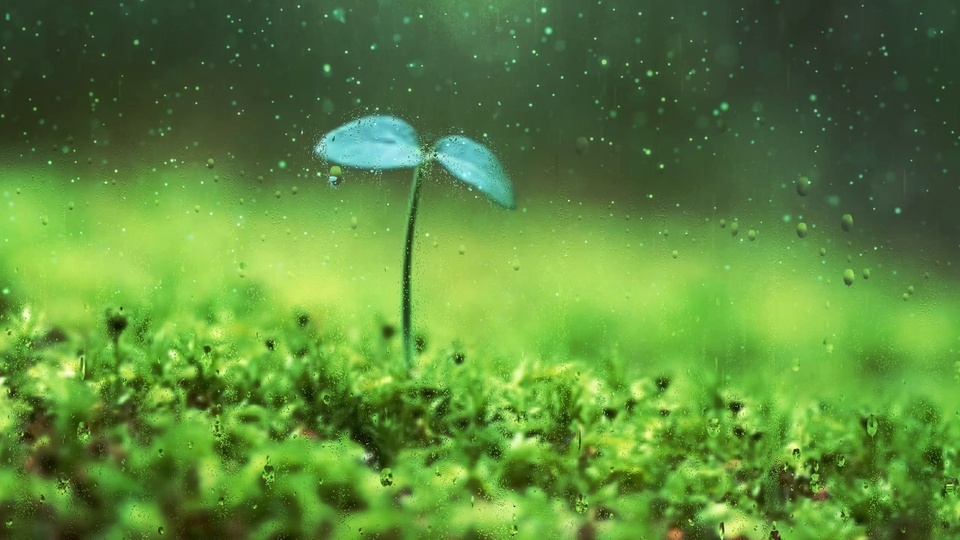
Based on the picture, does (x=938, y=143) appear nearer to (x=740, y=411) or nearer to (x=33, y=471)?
(x=740, y=411)

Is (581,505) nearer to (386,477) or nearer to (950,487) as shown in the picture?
(386,477)

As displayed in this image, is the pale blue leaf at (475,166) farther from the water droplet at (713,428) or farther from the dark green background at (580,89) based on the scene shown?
the water droplet at (713,428)

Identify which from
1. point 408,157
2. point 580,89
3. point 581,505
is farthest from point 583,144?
point 581,505

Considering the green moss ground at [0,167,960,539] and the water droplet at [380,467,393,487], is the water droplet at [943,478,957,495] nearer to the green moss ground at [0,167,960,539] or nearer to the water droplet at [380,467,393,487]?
the green moss ground at [0,167,960,539]

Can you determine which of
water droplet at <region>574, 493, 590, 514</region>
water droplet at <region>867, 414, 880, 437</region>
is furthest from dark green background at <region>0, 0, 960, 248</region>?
water droplet at <region>574, 493, 590, 514</region>

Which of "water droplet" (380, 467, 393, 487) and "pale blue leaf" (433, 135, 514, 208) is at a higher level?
"pale blue leaf" (433, 135, 514, 208)

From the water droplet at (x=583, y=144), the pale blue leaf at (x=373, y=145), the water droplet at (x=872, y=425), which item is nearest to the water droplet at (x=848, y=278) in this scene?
the water droplet at (x=872, y=425)

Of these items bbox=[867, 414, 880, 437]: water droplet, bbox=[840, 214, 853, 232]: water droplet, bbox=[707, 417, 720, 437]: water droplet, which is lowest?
bbox=[707, 417, 720, 437]: water droplet
